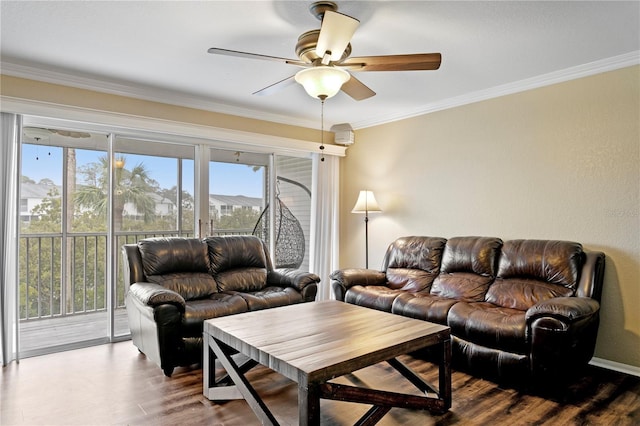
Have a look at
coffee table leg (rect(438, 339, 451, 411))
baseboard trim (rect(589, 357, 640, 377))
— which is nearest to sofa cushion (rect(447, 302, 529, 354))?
coffee table leg (rect(438, 339, 451, 411))

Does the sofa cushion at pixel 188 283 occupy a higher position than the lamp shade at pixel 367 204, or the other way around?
the lamp shade at pixel 367 204

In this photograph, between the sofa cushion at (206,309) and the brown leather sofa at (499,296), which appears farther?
the sofa cushion at (206,309)

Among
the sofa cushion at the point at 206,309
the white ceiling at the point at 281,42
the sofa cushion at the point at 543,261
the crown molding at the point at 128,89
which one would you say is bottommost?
the sofa cushion at the point at 206,309

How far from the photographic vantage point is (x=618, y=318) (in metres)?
3.14

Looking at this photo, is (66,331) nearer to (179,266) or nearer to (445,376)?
(179,266)

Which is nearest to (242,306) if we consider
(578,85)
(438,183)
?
(438,183)

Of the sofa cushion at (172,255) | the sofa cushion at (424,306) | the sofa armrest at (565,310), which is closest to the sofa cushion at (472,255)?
the sofa cushion at (424,306)

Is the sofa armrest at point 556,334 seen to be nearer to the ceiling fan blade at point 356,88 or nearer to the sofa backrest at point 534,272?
the sofa backrest at point 534,272

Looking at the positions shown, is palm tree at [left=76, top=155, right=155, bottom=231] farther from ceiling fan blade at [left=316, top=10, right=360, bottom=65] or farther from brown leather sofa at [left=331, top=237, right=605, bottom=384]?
ceiling fan blade at [left=316, top=10, right=360, bottom=65]

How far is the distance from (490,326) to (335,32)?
7.22 ft

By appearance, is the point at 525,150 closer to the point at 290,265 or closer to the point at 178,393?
the point at 290,265

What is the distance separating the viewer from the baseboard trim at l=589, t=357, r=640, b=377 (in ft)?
9.96

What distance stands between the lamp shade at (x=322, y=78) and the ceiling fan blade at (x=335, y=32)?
0.30ft

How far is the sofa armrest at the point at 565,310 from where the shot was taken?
249 cm
